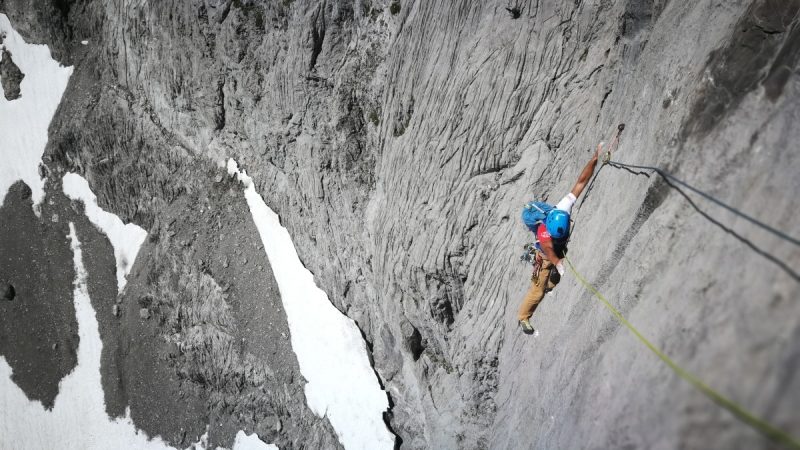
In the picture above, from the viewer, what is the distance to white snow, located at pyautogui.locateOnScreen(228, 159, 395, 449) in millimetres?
18016

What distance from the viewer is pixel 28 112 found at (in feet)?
92.3

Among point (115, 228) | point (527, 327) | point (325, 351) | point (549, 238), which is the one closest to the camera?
point (549, 238)

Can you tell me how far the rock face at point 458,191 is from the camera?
777 cm

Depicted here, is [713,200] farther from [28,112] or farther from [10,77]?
[10,77]

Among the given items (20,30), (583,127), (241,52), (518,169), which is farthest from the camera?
(20,30)

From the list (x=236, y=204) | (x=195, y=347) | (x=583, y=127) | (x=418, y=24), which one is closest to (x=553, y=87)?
(x=583, y=127)

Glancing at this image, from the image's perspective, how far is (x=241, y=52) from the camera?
19938mm

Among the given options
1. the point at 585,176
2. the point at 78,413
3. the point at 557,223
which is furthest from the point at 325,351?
the point at 78,413

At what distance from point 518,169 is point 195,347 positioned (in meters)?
16.5

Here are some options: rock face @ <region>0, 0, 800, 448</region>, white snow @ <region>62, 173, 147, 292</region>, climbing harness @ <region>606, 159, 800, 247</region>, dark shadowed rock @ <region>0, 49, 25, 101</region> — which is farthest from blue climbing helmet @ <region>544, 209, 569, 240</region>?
dark shadowed rock @ <region>0, 49, 25, 101</region>

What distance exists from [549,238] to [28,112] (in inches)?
1142

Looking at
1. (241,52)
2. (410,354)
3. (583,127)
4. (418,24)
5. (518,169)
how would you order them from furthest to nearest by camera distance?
(241,52) < (410,354) < (418,24) < (518,169) < (583,127)

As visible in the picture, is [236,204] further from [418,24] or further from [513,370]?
[513,370]

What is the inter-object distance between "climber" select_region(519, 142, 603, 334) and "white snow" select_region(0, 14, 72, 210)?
26.1 metres
